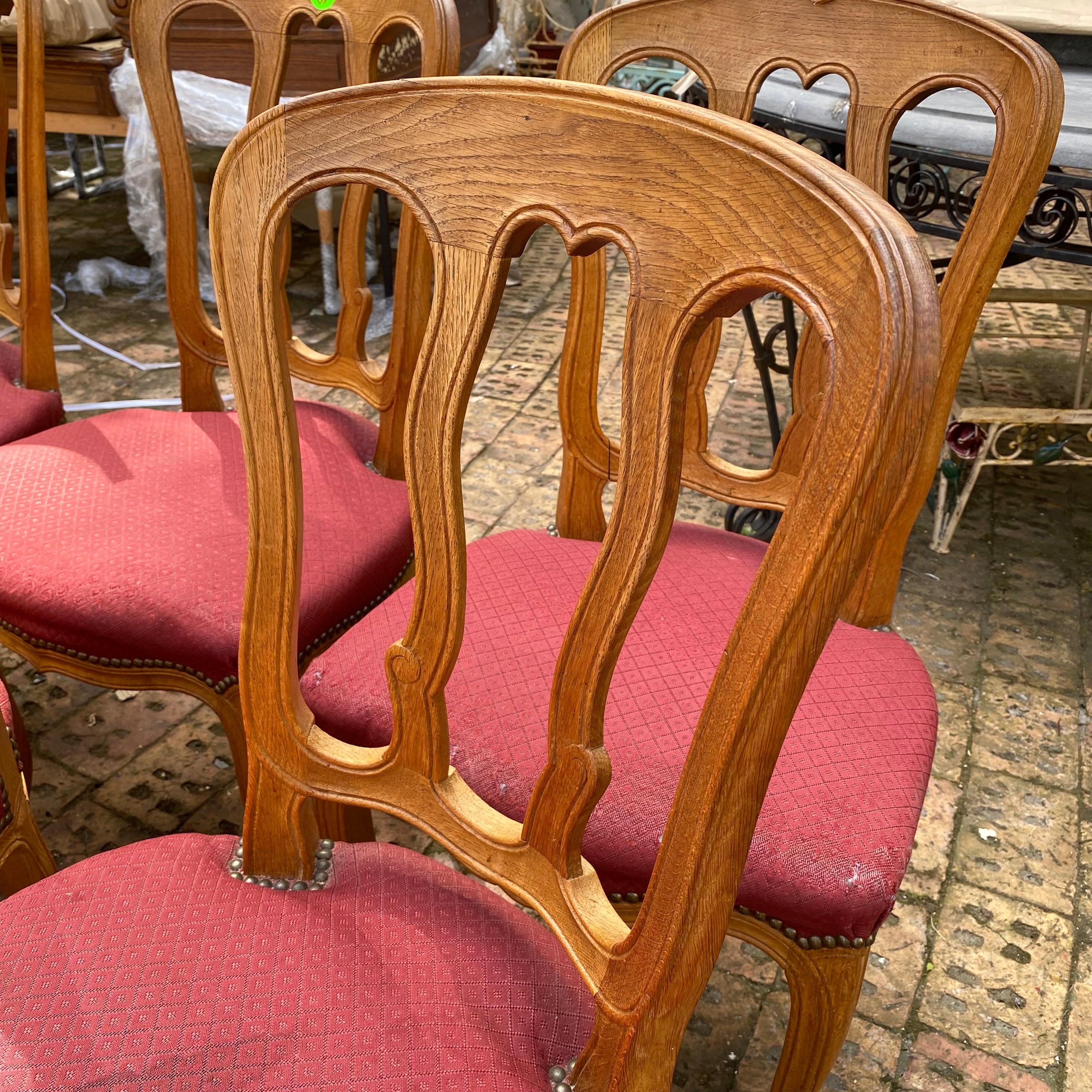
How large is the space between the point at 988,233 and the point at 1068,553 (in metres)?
1.72

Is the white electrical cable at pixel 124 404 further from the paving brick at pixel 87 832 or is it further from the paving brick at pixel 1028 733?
the paving brick at pixel 1028 733

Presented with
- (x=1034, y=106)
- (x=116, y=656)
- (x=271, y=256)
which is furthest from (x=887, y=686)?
(x=116, y=656)

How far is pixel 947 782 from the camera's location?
6.07 feet

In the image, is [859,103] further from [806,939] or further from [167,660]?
[167,660]

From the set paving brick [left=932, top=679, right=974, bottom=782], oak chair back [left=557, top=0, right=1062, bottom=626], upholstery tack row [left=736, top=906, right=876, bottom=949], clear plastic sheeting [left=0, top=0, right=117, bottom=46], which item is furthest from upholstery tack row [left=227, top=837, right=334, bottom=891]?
clear plastic sheeting [left=0, top=0, right=117, bottom=46]

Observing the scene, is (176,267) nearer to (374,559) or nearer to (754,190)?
(374,559)

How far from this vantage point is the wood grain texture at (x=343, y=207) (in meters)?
1.38

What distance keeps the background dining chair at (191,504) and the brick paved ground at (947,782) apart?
514mm

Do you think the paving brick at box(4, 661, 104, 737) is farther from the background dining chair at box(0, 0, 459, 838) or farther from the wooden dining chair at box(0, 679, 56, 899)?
the wooden dining chair at box(0, 679, 56, 899)

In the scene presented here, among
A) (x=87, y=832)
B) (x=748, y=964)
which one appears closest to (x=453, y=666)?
(x=748, y=964)

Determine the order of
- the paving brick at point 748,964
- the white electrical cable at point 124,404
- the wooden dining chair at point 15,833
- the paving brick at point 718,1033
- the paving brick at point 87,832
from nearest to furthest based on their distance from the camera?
the wooden dining chair at point 15,833 → the paving brick at point 718,1033 → the paving brick at point 748,964 → the paving brick at point 87,832 → the white electrical cable at point 124,404

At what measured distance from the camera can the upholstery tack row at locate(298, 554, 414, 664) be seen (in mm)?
1297

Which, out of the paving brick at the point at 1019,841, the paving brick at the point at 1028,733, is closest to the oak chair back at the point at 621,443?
the paving brick at the point at 1019,841

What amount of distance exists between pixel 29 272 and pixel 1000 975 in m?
1.90
